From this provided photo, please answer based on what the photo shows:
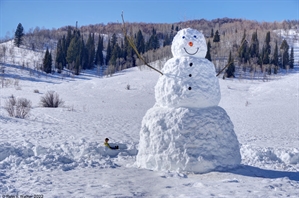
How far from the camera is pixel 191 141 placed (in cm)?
601

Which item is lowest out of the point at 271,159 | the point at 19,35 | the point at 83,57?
the point at 271,159

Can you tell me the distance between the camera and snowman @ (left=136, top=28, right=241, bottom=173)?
19.8 ft

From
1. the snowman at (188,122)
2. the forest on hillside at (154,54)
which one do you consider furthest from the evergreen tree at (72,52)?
the snowman at (188,122)

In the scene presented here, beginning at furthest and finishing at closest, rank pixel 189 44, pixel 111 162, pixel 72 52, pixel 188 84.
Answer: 1. pixel 72 52
2. pixel 111 162
3. pixel 189 44
4. pixel 188 84

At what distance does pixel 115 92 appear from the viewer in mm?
31000

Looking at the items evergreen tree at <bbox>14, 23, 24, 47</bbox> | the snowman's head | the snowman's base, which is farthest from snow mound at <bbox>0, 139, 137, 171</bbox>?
evergreen tree at <bbox>14, 23, 24, 47</bbox>

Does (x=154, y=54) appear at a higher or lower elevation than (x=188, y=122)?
higher

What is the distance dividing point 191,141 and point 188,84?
1.11m

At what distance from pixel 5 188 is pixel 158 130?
9.41ft

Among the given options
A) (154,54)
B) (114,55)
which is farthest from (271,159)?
(114,55)

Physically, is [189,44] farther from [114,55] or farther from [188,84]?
[114,55]

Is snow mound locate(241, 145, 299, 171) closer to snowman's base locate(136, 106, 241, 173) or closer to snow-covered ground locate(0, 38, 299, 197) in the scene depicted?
snow-covered ground locate(0, 38, 299, 197)

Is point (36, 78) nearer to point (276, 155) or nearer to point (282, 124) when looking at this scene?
point (282, 124)

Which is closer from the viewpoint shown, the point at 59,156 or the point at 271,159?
the point at 59,156
